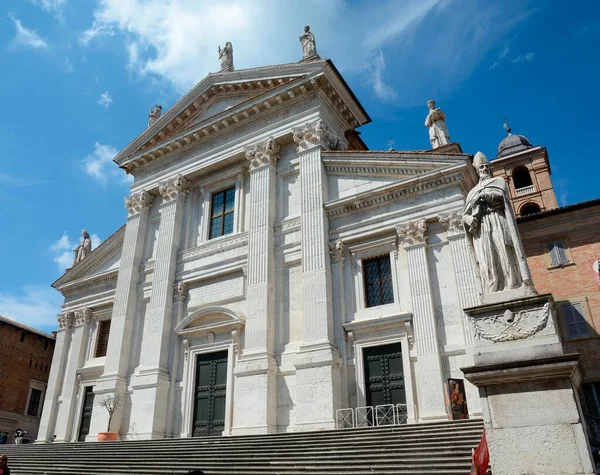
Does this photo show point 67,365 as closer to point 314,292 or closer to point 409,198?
point 314,292

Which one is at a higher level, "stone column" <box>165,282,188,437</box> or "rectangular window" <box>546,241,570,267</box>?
"rectangular window" <box>546,241,570,267</box>

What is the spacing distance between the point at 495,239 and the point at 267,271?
436 inches

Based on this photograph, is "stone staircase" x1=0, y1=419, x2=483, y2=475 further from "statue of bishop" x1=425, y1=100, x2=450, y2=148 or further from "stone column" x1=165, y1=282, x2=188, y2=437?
"statue of bishop" x1=425, y1=100, x2=450, y2=148

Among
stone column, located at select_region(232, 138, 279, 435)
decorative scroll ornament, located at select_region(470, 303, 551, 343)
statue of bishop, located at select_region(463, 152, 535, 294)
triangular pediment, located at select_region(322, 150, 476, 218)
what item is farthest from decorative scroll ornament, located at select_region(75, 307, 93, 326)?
decorative scroll ornament, located at select_region(470, 303, 551, 343)

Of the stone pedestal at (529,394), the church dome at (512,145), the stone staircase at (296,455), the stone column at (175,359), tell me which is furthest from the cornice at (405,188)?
the church dome at (512,145)

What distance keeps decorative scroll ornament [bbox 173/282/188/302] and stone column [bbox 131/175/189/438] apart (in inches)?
7.4

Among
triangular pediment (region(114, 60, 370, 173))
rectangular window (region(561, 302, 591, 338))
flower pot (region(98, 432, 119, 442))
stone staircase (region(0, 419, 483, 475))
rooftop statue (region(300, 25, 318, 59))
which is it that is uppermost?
rooftop statue (region(300, 25, 318, 59))

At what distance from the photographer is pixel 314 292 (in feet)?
53.7

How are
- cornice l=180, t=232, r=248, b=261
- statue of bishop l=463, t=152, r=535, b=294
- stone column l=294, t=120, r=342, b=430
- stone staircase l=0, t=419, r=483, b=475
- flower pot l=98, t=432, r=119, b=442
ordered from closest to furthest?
statue of bishop l=463, t=152, r=535, b=294, stone staircase l=0, t=419, r=483, b=475, stone column l=294, t=120, r=342, b=430, flower pot l=98, t=432, r=119, b=442, cornice l=180, t=232, r=248, b=261

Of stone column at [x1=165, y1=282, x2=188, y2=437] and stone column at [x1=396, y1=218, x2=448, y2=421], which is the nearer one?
stone column at [x1=396, y1=218, x2=448, y2=421]

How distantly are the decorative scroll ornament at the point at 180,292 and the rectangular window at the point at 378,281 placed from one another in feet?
26.5

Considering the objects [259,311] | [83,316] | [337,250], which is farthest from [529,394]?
[83,316]

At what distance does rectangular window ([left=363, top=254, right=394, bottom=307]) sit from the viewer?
16.1m

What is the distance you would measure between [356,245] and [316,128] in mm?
5128
